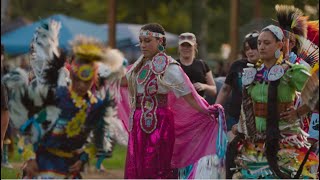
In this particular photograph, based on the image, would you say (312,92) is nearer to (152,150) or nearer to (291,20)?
(291,20)

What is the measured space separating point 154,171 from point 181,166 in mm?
316

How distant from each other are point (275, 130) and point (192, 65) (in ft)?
10.5

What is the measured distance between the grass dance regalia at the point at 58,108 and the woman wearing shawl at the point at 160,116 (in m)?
0.28

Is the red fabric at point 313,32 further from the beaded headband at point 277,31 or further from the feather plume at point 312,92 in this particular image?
the feather plume at point 312,92

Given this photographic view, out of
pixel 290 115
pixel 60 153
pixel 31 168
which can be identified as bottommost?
pixel 31 168

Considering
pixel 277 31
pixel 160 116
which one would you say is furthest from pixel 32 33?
pixel 277 31

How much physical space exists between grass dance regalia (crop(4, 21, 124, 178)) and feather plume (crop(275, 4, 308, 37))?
145 cm

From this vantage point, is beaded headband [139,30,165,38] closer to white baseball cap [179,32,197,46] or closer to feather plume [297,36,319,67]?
feather plume [297,36,319,67]

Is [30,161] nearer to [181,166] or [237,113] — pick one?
[181,166]

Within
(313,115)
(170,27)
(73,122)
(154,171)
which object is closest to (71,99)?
(73,122)

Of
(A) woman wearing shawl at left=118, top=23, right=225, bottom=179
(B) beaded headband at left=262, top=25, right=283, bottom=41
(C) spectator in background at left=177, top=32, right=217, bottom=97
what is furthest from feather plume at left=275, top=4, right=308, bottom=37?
(C) spectator in background at left=177, top=32, right=217, bottom=97

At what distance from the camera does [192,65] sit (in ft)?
32.1

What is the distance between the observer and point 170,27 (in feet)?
145

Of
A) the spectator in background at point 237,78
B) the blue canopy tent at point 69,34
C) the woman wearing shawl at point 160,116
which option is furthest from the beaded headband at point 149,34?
the blue canopy tent at point 69,34
